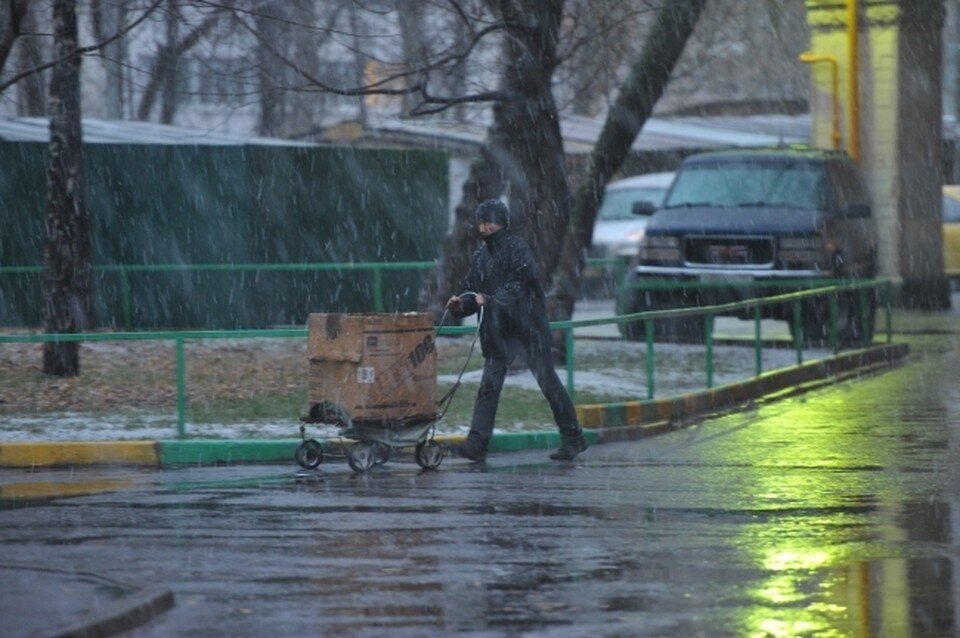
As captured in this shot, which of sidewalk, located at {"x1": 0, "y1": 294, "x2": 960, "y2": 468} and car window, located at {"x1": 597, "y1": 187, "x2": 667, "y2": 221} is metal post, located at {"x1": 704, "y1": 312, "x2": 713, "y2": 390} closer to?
sidewalk, located at {"x1": 0, "y1": 294, "x2": 960, "y2": 468}

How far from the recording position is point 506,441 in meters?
13.5

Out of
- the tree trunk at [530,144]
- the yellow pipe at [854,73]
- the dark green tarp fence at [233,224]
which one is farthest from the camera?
the yellow pipe at [854,73]

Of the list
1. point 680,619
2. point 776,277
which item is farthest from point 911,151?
point 680,619

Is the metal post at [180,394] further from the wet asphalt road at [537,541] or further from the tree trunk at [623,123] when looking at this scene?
the tree trunk at [623,123]

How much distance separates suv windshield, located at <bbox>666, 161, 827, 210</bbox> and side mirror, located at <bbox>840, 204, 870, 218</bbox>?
25 cm

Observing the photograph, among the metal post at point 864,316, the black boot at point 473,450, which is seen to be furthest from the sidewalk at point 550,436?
the black boot at point 473,450

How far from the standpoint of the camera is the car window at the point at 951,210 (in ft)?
111

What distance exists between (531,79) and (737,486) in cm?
725

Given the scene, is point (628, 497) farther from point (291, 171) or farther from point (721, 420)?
point (291, 171)

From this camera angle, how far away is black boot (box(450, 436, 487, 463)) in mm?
12523

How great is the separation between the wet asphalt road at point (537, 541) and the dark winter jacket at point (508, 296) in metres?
0.87

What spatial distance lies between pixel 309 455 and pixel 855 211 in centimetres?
1042

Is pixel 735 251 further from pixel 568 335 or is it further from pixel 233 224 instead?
pixel 233 224

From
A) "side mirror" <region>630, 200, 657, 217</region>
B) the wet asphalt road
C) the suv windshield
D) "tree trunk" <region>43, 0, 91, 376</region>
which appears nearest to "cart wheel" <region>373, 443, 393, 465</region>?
the wet asphalt road
